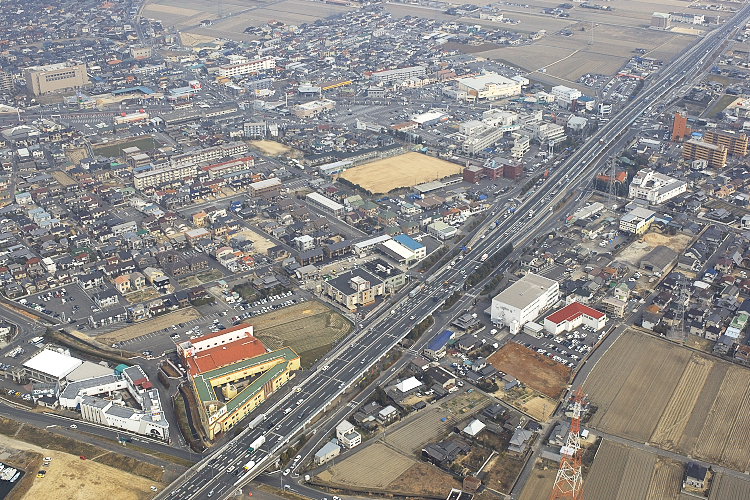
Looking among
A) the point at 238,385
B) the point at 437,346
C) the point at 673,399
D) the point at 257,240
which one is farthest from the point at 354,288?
the point at 673,399

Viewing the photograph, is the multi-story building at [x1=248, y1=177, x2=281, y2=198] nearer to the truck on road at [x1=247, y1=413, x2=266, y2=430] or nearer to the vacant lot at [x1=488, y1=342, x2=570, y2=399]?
the vacant lot at [x1=488, y1=342, x2=570, y2=399]

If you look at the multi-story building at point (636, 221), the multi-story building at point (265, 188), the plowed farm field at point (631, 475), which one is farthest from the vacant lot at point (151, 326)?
the multi-story building at point (636, 221)

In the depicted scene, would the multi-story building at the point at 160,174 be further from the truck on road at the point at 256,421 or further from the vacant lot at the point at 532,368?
the vacant lot at the point at 532,368

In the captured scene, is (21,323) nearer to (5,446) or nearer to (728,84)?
(5,446)

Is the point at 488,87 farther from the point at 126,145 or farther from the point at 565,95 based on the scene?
the point at 126,145

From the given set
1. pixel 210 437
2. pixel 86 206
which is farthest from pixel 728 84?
pixel 210 437
